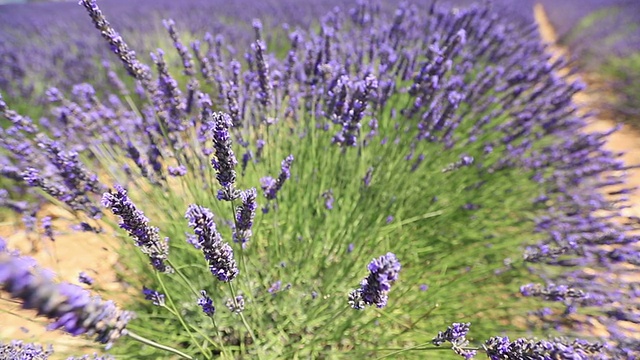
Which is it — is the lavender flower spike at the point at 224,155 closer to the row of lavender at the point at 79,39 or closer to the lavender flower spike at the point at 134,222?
the lavender flower spike at the point at 134,222

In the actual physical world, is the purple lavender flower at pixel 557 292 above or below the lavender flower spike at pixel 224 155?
below

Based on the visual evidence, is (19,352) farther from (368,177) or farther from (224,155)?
(368,177)

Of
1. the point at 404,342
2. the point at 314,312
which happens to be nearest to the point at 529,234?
the point at 404,342

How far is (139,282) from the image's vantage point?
194 centimetres

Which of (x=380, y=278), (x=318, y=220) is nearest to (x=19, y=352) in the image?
(x=380, y=278)

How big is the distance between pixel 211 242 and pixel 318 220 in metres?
1.01

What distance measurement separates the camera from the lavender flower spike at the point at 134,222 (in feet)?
2.66

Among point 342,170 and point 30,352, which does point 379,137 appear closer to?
point 342,170

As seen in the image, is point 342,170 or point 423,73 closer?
point 423,73

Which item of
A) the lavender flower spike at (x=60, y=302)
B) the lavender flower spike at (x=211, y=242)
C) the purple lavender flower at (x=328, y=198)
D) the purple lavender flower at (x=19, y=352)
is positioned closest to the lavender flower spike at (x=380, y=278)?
the lavender flower spike at (x=211, y=242)

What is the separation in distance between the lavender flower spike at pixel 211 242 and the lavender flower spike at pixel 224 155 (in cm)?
10

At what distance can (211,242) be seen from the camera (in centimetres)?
88

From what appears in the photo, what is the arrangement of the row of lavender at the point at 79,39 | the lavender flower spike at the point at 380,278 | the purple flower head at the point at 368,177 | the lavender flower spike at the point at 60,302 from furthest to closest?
the row of lavender at the point at 79,39
the purple flower head at the point at 368,177
the lavender flower spike at the point at 380,278
the lavender flower spike at the point at 60,302

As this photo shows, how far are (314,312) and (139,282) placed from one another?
107 centimetres
